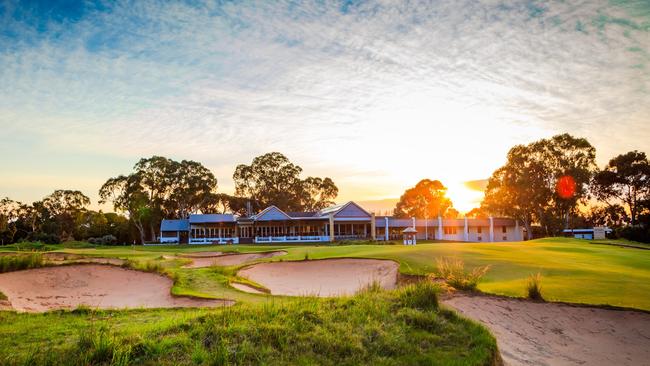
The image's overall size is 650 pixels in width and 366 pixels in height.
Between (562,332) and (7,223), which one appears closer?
(562,332)

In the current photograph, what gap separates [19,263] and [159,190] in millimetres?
61862

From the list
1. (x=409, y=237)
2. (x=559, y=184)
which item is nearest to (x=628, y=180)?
(x=559, y=184)

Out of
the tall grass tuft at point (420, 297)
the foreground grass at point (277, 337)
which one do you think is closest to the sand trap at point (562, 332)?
the tall grass tuft at point (420, 297)

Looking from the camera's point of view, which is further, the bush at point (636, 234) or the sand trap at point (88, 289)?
the bush at point (636, 234)

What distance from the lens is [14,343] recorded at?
780cm

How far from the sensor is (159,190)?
77812mm

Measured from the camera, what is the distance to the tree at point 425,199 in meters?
94.9

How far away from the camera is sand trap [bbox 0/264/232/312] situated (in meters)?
14.2

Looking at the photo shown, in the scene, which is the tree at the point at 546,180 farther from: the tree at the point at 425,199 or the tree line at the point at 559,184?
the tree at the point at 425,199

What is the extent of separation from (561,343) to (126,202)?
245 ft

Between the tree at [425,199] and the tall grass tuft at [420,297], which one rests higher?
the tree at [425,199]

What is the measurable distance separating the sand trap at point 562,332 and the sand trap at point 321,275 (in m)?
5.87

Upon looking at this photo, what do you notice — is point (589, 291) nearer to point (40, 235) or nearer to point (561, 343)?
point (561, 343)

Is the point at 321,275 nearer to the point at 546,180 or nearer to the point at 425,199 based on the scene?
the point at 546,180
